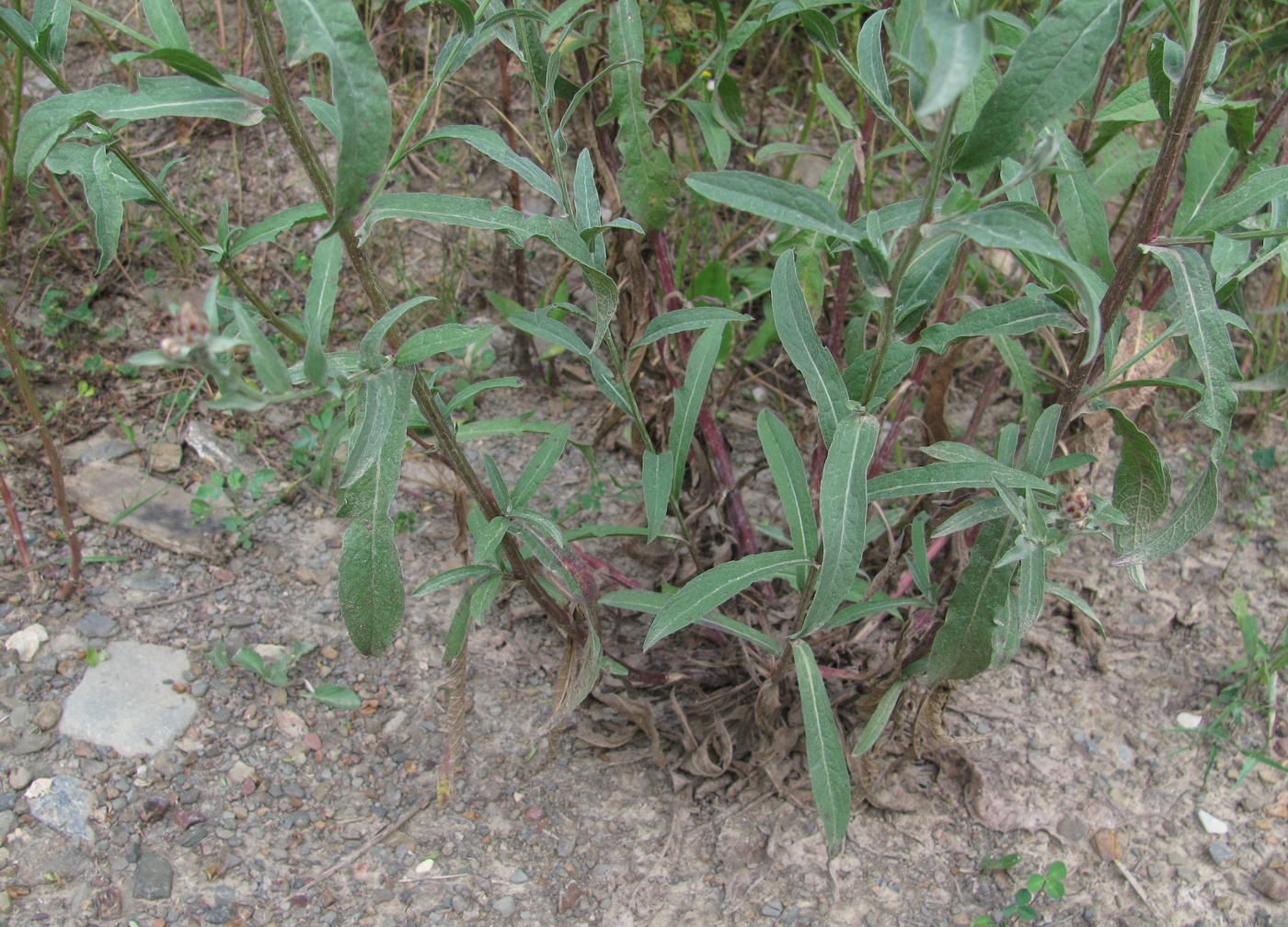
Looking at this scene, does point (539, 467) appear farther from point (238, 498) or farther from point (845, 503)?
point (238, 498)

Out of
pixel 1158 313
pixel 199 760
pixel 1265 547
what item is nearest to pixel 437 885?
pixel 199 760

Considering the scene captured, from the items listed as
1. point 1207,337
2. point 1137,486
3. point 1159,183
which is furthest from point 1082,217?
point 1137,486

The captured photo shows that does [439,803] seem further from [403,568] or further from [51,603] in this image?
[51,603]

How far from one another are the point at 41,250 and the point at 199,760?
1520 mm

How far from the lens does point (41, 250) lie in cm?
275

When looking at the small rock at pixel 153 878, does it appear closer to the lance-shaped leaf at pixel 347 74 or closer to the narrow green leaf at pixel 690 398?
the narrow green leaf at pixel 690 398

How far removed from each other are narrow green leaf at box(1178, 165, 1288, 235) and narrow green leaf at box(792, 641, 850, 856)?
998 millimetres

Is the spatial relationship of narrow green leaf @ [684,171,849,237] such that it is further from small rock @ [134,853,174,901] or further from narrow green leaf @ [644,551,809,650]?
small rock @ [134,853,174,901]

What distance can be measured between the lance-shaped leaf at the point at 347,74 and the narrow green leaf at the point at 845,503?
2.47ft

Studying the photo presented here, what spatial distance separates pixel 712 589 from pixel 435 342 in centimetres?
64

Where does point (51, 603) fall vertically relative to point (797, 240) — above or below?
below

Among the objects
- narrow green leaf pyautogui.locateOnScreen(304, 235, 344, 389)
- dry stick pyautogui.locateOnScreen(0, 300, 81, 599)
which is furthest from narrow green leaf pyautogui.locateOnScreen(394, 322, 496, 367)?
dry stick pyautogui.locateOnScreen(0, 300, 81, 599)

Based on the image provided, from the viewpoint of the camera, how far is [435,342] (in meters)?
1.56

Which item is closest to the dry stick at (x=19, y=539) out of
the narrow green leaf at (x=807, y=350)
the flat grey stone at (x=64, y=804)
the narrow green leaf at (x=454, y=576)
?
the flat grey stone at (x=64, y=804)
